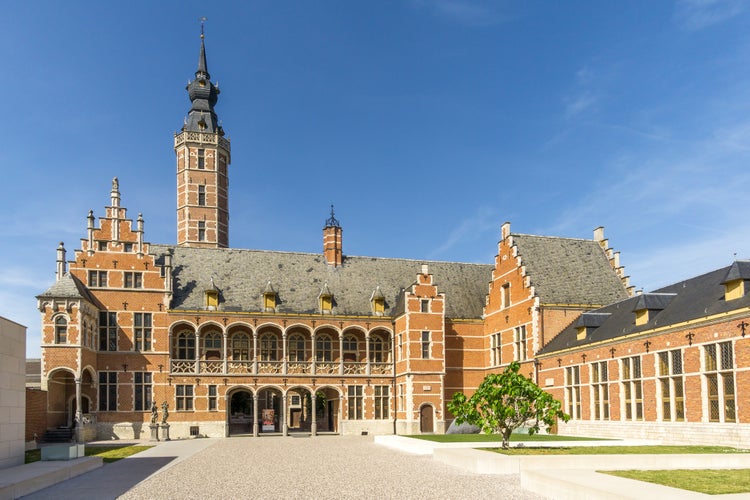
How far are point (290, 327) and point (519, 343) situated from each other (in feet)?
42.0

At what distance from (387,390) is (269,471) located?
23182mm

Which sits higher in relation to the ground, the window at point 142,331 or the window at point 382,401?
the window at point 142,331

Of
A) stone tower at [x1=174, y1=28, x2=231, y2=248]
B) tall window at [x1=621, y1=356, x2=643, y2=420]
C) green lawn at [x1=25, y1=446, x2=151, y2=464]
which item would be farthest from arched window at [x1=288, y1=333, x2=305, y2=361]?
tall window at [x1=621, y1=356, x2=643, y2=420]

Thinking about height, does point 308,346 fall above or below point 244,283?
below

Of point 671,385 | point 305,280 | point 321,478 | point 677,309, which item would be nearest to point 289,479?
point 321,478

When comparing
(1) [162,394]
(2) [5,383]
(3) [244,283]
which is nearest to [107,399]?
(1) [162,394]

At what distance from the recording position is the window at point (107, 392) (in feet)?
129

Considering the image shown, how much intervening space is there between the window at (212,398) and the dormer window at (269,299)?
5.16m

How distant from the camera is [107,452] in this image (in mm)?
28359

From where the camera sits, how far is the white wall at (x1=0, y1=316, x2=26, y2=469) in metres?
20.1

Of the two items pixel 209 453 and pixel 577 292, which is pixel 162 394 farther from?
pixel 577 292

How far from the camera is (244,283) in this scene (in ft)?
142

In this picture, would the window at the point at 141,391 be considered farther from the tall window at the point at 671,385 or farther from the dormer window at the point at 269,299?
the tall window at the point at 671,385

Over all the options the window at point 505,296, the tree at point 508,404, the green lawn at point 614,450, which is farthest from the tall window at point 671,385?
the window at point 505,296
